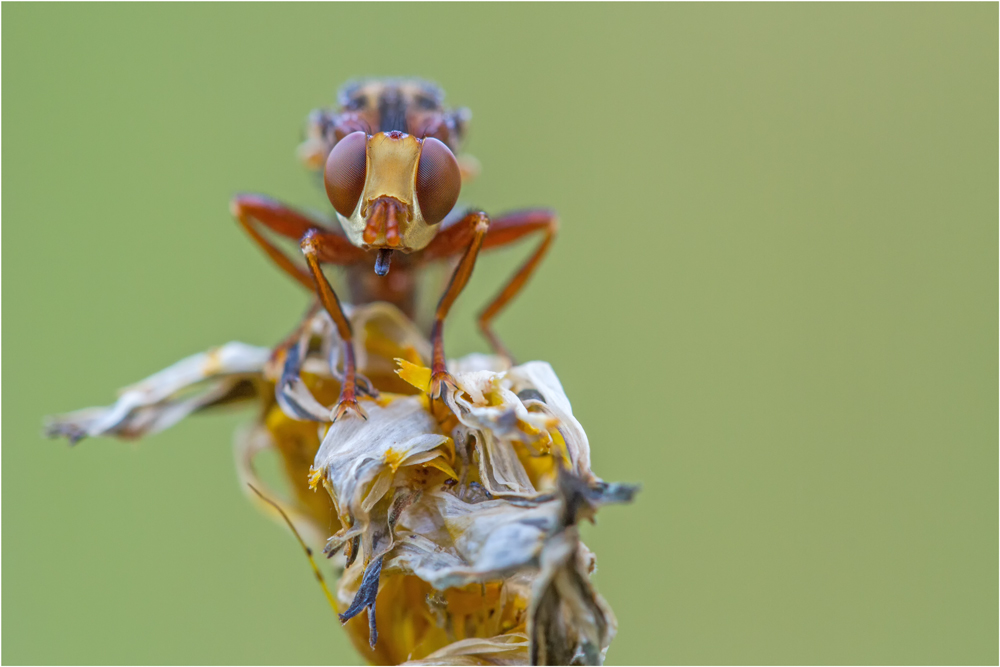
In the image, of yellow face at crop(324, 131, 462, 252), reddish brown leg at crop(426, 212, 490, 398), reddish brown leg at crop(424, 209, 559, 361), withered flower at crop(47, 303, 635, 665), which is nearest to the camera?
withered flower at crop(47, 303, 635, 665)

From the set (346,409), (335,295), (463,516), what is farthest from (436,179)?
(463,516)

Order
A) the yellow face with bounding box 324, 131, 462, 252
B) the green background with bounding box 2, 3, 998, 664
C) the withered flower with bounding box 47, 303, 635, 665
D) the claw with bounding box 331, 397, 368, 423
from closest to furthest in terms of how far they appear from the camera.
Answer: the withered flower with bounding box 47, 303, 635, 665 → the claw with bounding box 331, 397, 368, 423 → the yellow face with bounding box 324, 131, 462, 252 → the green background with bounding box 2, 3, 998, 664

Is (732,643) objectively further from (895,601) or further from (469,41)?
(469,41)

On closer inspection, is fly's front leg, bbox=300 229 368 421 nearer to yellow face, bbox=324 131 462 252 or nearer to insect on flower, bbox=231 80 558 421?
insect on flower, bbox=231 80 558 421

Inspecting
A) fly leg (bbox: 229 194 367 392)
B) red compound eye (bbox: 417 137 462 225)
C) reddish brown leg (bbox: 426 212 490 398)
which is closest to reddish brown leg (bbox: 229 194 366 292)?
fly leg (bbox: 229 194 367 392)

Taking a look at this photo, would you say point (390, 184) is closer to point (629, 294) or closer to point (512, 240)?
point (512, 240)

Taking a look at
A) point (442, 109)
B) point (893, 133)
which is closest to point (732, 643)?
point (442, 109)

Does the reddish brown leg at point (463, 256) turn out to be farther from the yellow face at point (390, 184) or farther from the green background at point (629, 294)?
the green background at point (629, 294)

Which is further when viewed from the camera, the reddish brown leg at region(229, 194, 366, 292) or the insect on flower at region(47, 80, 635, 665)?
the reddish brown leg at region(229, 194, 366, 292)

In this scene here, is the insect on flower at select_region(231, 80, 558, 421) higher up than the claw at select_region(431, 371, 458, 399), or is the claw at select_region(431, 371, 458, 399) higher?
the insect on flower at select_region(231, 80, 558, 421)
